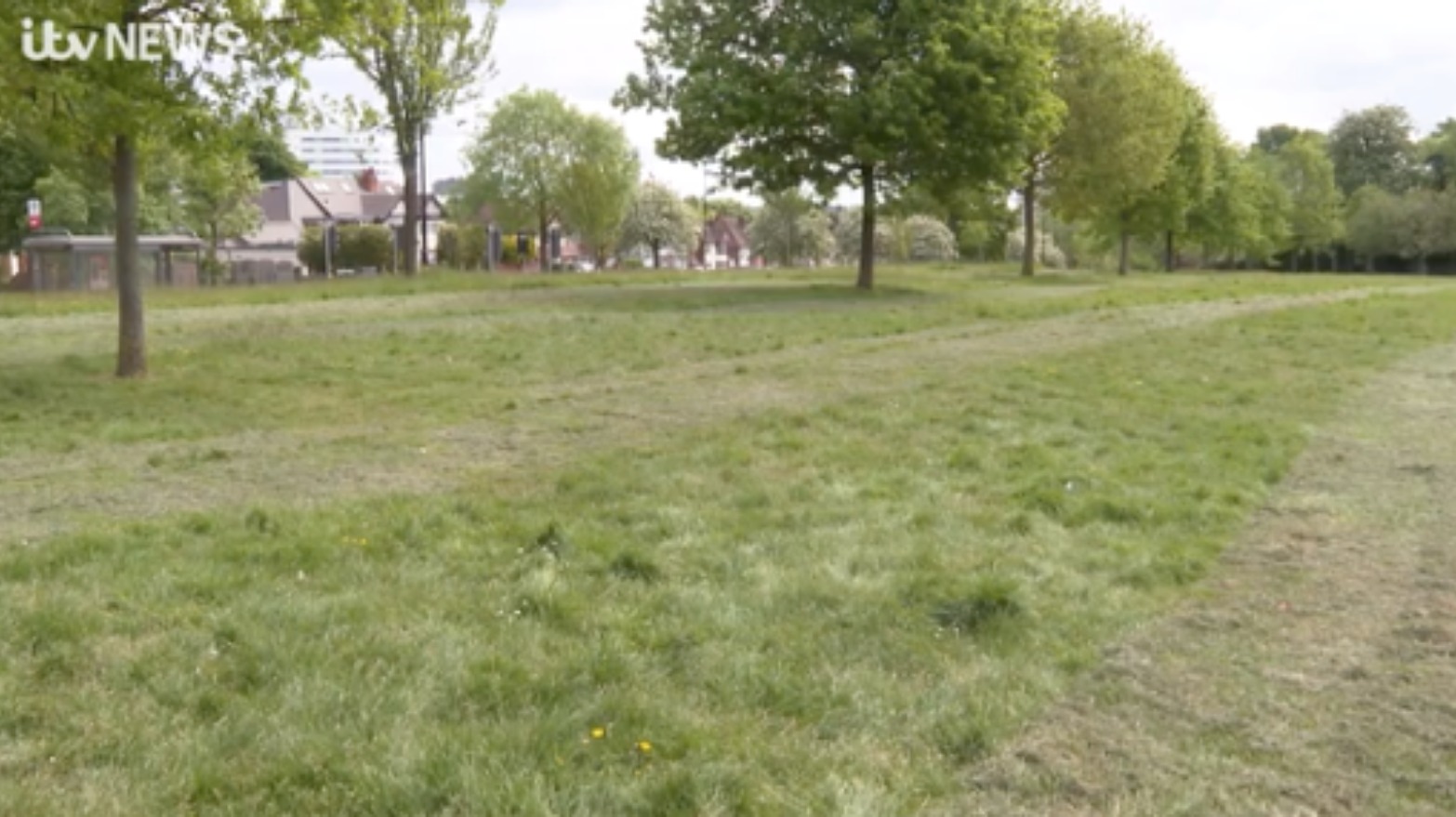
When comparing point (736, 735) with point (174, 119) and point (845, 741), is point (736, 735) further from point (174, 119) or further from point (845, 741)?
point (174, 119)

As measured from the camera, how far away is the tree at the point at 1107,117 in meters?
41.4

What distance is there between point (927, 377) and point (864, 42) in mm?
16183

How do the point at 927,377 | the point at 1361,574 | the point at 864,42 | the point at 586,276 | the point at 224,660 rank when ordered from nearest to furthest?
the point at 224,660 < the point at 1361,574 < the point at 927,377 < the point at 864,42 < the point at 586,276

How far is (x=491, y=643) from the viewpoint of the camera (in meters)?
4.88

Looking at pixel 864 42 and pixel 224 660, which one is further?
pixel 864 42

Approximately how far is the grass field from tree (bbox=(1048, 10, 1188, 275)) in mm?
28256

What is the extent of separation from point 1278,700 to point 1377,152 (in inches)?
4466

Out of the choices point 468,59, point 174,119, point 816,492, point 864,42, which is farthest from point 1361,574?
point 468,59

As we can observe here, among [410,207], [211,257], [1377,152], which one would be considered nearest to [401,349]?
[410,207]

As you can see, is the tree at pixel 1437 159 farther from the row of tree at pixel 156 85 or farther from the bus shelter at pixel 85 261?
the row of tree at pixel 156 85

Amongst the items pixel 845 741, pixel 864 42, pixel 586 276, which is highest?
pixel 864 42

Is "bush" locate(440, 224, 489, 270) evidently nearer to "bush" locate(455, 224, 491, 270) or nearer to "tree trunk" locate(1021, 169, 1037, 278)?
"bush" locate(455, 224, 491, 270)

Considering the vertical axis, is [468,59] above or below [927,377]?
above

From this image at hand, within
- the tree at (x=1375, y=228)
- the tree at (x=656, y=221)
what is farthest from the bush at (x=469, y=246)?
the tree at (x=1375, y=228)
